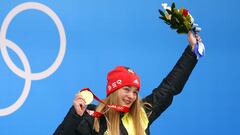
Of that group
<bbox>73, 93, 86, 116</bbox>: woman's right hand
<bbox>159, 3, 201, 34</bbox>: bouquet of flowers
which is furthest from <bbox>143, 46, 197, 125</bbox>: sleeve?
<bbox>73, 93, 86, 116</bbox>: woman's right hand

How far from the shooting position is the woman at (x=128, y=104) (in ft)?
5.91

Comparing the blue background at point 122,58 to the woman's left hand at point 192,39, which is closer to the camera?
the woman's left hand at point 192,39

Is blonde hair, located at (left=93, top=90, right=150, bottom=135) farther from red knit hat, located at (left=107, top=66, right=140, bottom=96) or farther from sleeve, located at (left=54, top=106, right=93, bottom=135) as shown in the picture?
sleeve, located at (left=54, top=106, right=93, bottom=135)

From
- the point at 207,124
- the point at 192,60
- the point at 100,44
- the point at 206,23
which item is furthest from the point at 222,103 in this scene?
the point at 192,60

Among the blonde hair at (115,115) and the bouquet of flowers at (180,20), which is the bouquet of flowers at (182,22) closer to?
the bouquet of flowers at (180,20)

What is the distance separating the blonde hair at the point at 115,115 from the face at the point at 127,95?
0.02m

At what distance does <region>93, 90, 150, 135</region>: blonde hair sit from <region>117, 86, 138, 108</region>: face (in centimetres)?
Answer: 2

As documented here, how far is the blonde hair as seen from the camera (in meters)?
1.84

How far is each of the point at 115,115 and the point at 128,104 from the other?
64mm

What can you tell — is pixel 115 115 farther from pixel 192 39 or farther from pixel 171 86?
pixel 192 39

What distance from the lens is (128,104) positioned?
187cm

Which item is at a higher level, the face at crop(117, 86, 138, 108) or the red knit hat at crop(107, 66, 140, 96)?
the red knit hat at crop(107, 66, 140, 96)

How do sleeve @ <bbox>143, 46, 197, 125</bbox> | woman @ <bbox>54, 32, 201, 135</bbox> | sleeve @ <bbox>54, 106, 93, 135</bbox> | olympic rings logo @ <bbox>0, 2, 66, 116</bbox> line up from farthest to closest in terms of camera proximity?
olympic rings logo @ <bbox>0, 2, 66, 116</bbox>
sleeve @ <bbox>143, 46, 197, 125</bbox>
woman @ <bbox>54, 32, 201, 135</bbox>
sleeve @ <bbox>54, 106, 93, 135</bbox>

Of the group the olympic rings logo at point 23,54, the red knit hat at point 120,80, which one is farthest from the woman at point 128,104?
the olympic rings logo at point 23,54
